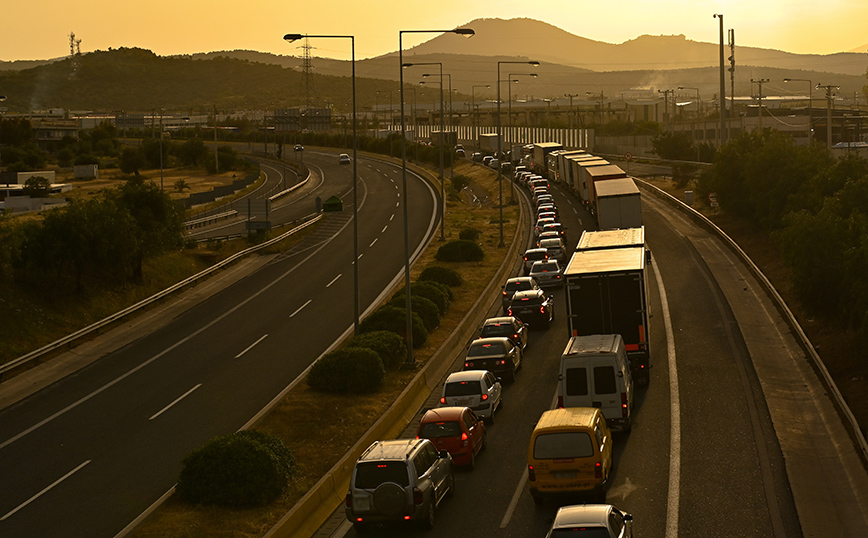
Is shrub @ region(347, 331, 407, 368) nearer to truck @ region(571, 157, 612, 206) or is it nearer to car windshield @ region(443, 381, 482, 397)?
car windshield @ region(443, 381, 482, 397)

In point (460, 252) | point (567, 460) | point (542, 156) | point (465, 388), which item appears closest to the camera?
point (567, 460)

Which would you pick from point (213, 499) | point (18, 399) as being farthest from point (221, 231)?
point (213, 499)

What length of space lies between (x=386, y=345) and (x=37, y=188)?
240 feet

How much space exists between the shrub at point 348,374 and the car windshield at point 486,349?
2950mm

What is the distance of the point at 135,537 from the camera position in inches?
691

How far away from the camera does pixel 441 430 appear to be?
21.7 metres

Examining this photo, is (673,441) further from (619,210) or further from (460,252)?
(460,252)

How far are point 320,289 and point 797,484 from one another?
30.3 m

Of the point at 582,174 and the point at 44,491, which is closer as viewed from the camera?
the point at 44,491

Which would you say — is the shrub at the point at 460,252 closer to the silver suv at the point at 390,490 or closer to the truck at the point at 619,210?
the truck at the point at 619,210

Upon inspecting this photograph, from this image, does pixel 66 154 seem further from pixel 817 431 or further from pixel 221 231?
pixel 817 431

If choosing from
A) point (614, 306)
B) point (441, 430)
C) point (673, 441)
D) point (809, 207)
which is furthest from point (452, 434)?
point (809, 207)

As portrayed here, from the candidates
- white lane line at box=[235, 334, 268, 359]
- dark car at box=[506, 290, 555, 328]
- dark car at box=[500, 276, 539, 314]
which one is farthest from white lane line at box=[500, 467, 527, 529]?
dark car at box=[500, 276, 539, 314]

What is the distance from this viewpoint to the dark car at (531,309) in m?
36.6
